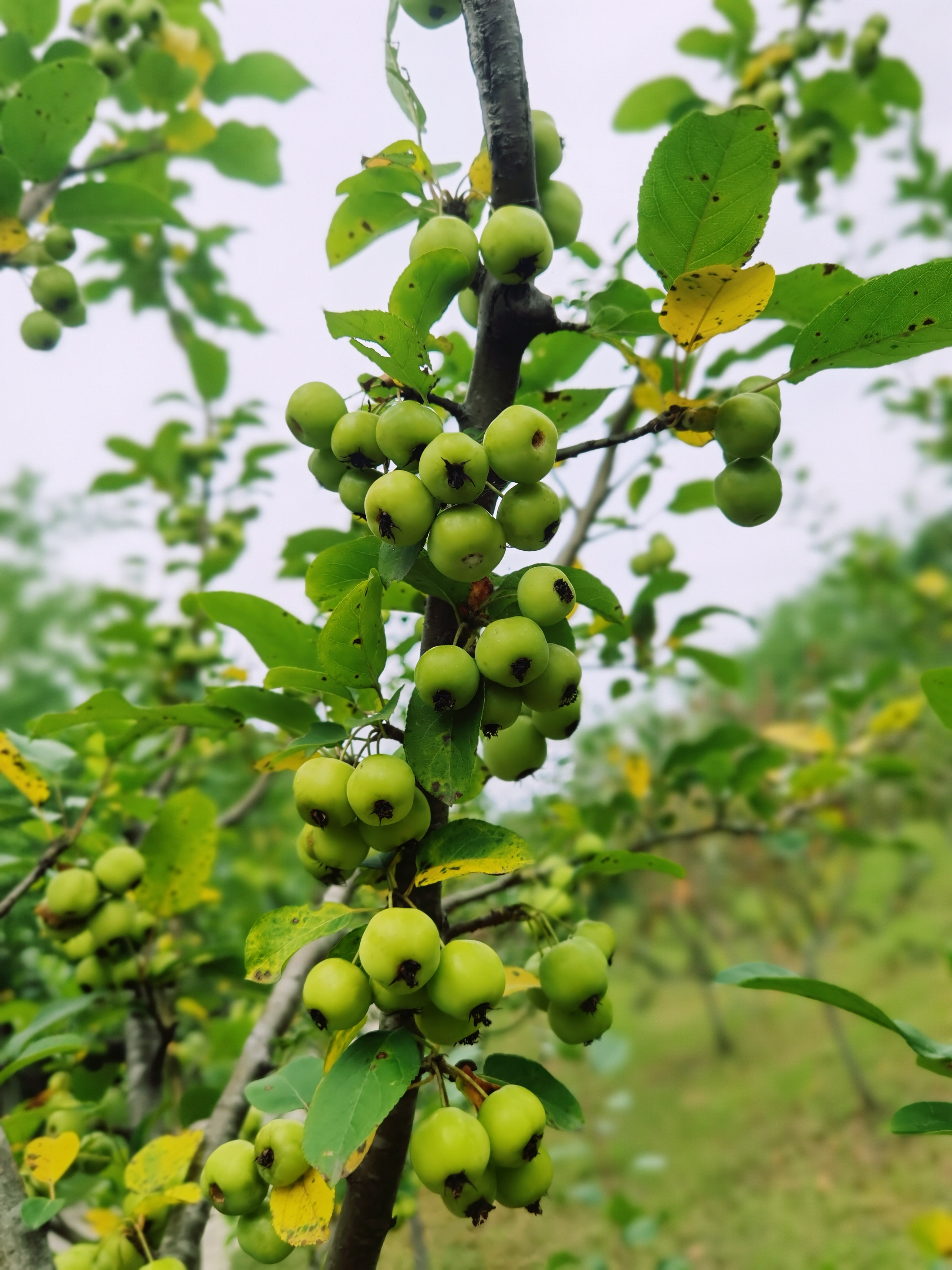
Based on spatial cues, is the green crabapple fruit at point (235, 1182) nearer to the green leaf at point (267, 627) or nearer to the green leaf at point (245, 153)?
the green leaf at point (267, 627)

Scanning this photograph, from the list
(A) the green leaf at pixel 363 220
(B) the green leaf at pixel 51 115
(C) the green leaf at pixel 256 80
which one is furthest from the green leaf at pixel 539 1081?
(C) the green leaf at pixel 256 80

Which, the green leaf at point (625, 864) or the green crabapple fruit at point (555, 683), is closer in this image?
the green crabapple fruit at point (555, 683)

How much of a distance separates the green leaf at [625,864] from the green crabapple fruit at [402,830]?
0.28m

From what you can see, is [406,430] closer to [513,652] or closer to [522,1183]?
[513,652]

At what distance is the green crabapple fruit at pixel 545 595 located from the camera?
73 cm

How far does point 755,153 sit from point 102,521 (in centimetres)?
352

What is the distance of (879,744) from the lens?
326 centimetres

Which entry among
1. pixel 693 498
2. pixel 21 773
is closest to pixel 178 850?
pixel 21 773

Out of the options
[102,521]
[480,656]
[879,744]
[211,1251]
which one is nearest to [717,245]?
[480,656]

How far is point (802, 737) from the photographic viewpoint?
8.58ft

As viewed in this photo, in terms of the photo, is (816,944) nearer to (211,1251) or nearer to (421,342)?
(211,1251)

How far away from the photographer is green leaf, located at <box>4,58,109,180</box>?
3.89 ft

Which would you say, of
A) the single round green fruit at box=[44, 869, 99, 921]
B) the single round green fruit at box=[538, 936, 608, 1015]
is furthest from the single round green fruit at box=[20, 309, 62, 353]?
the single round green fruit at box=[538, 936, 608, 1015]

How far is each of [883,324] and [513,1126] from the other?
0.77m
